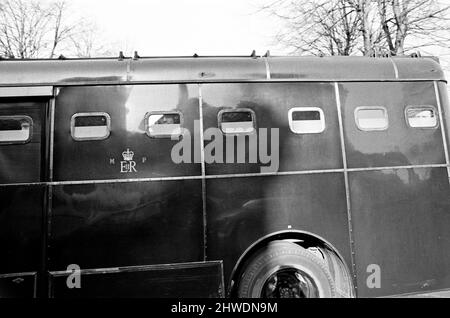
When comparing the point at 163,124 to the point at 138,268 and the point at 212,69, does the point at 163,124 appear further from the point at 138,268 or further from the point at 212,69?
the point at 138,268

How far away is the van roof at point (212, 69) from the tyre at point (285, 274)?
2145mm

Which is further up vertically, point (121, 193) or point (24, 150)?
point (24, 150)

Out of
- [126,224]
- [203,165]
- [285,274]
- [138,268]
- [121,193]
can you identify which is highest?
[203,165]

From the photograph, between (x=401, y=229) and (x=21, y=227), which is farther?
(x=401, y=229)

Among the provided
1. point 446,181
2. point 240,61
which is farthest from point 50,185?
point 446,181

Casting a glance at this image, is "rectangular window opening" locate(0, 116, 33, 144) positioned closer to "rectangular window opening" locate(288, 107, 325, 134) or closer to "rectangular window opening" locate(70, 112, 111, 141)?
"rectangular window opening" locate(70, 112, 111, 141)

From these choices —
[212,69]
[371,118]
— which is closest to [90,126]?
[212,69]

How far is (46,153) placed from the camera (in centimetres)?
379

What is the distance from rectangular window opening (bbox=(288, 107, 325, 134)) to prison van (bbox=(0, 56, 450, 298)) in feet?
0.06

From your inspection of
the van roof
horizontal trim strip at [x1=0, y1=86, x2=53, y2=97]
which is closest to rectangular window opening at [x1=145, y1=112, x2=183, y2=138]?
the van roof

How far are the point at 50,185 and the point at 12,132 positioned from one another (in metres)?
0.76

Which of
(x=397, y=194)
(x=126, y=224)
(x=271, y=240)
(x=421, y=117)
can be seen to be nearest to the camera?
(x=126, y=224)

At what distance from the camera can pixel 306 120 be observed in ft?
13.6

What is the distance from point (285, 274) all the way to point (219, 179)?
1.40 meters
